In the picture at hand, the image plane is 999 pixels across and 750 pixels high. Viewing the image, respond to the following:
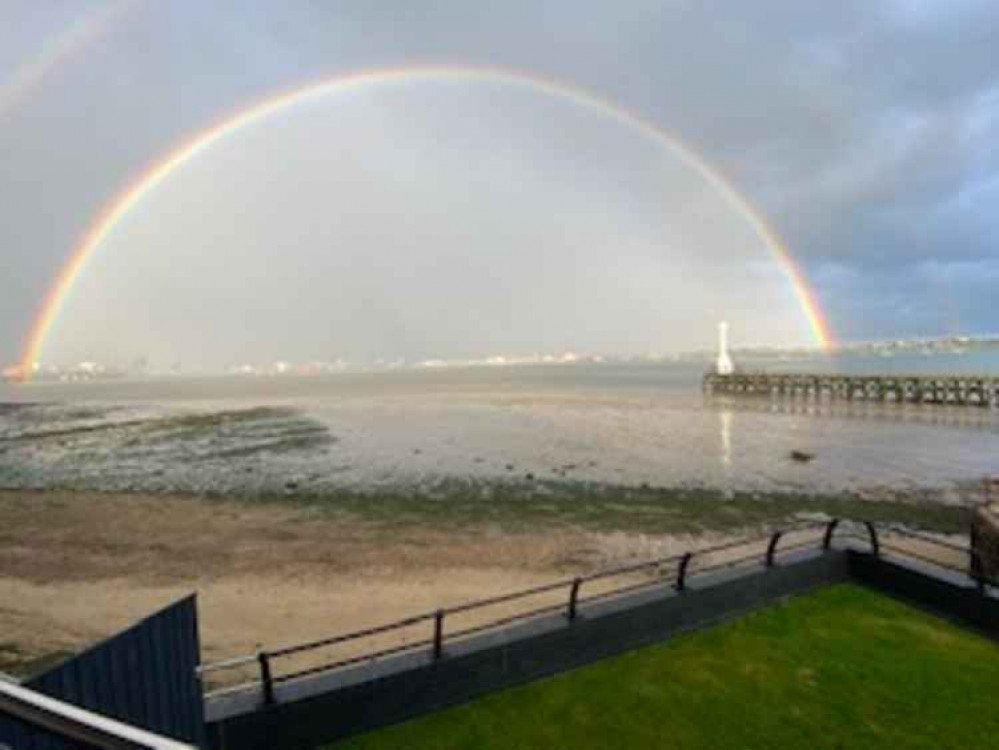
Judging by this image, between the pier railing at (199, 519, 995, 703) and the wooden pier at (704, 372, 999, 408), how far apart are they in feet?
198

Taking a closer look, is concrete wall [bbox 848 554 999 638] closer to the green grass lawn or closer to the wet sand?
the green grass lawn

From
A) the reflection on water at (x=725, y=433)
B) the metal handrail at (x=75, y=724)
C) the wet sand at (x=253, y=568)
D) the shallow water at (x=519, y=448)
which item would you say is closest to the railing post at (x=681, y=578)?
the wet sand at (x=253, y=568)

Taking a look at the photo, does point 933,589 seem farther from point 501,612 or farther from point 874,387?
point 874,387

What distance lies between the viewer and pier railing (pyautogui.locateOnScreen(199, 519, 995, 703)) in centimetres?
743

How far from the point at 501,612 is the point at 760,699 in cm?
704

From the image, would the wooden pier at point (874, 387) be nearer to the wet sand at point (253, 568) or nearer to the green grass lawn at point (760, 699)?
the wet sand at point (253, 568)

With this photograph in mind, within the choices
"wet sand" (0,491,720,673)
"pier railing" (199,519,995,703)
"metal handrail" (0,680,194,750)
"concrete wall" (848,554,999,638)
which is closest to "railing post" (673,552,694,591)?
"pier railing" (199,519,995,703)

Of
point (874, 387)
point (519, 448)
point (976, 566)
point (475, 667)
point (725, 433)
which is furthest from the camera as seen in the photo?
point (874, 387)

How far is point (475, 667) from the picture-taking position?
776cm

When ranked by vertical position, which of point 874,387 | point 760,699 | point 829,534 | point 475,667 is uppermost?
point 829,534

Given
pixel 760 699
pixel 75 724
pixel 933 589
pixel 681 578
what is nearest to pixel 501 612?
pixel 681 578

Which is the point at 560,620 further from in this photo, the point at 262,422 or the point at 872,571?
the point at 262,422

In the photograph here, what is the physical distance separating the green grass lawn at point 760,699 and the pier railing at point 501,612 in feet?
2.50

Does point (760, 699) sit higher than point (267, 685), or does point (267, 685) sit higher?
point (267, 685)
